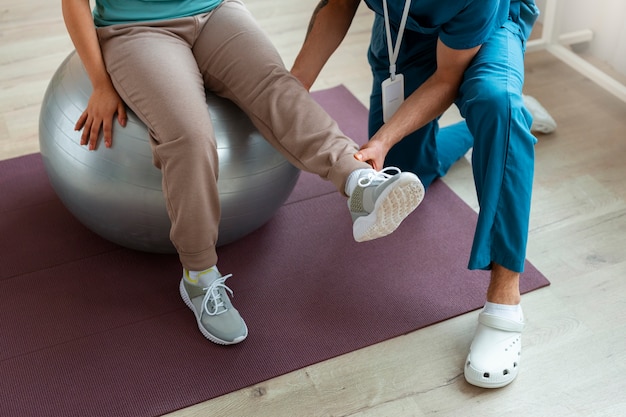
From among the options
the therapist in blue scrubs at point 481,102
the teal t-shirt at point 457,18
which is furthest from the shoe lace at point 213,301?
the teal t-shirt at point 457,18

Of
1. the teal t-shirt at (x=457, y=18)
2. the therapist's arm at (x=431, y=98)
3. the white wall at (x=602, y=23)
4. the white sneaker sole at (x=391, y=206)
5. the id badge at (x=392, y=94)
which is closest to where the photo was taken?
the white sneaker sole at (x=391, y=206)

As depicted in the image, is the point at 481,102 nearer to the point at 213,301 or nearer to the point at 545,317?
the point at 545,317

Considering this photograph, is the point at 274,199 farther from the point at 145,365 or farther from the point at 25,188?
the point at 25,188

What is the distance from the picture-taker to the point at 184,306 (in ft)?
6.12

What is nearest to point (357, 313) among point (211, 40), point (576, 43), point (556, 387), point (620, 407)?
point (556, 387)

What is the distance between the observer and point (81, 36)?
1729 millimetres

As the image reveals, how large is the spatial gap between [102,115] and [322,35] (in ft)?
1.82

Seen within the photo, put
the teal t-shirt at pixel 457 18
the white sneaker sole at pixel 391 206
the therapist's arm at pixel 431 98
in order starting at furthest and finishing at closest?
the therapist's arm at pixel 431 98, the teal t-shirt at pixel 457 18, the white sneaker sole at pixel 391 206

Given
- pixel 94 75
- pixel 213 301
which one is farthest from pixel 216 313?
pixel 94 75

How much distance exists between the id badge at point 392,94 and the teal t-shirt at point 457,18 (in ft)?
0.42

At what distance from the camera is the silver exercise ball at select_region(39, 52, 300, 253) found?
1.74m

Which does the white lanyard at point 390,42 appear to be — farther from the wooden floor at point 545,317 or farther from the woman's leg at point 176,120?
the wooden floor at point 545,317

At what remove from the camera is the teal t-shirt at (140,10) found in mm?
1784

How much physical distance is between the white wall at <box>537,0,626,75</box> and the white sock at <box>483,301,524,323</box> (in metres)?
1.44
